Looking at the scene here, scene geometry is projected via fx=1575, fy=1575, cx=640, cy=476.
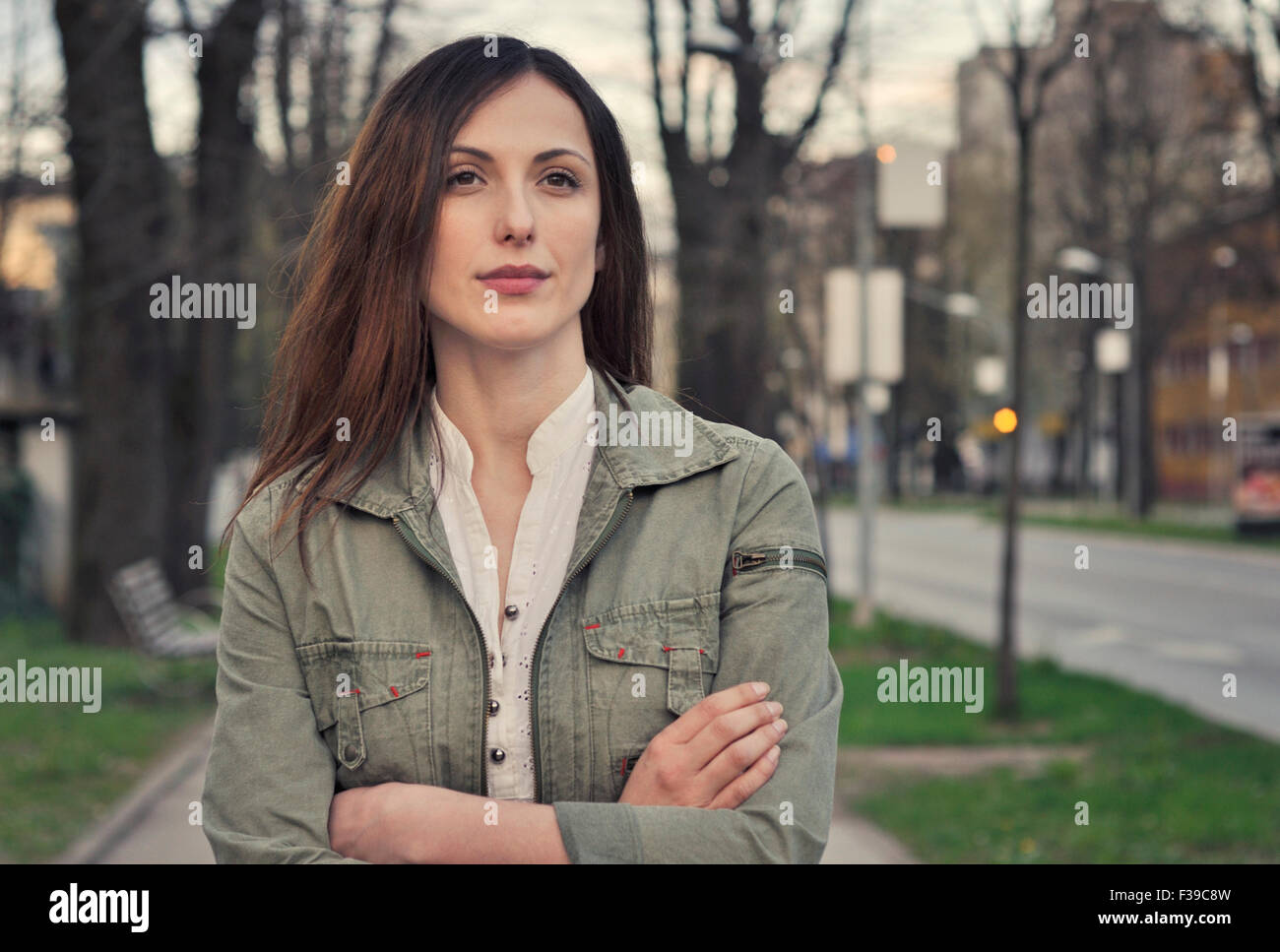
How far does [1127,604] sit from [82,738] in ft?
44.3

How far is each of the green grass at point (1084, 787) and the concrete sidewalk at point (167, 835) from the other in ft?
0.51

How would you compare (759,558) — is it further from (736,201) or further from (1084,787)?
(736,201)

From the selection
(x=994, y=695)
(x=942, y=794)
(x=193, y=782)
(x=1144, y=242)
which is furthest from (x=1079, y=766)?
(x=1144, y=242)

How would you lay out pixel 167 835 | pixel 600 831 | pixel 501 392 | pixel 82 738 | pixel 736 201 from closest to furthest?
pixel 600 831 < pixel 501 392 < pixel 167 835 < pixel 82 738 < pixel 736 201

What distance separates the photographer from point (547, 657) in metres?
2.23

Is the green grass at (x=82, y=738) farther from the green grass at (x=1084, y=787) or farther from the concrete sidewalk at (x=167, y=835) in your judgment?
the green grass at (x=1084, y=787)

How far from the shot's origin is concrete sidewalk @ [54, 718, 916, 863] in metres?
6.61

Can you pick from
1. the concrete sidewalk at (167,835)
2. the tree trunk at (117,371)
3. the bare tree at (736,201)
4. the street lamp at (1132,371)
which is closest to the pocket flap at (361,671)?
the concrete sidewalk at (167,835)

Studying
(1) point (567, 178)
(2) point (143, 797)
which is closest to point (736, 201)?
(2) point (143, 797)

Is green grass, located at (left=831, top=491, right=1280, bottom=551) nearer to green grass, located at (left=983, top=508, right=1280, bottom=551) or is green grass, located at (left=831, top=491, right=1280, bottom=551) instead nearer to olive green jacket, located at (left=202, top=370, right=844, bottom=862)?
green grass, located at (left=983, top=508, right=1280, bottom=551)

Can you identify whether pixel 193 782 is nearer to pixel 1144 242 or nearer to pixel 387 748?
pixel 387 748

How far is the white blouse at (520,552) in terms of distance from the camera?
2.25m

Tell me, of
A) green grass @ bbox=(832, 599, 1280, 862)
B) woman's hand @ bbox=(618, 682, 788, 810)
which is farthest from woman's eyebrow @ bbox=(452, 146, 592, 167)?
green grass @ bbox=(832, 599, 1280, 862)

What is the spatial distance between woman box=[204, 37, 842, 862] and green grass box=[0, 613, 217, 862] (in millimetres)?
5006
